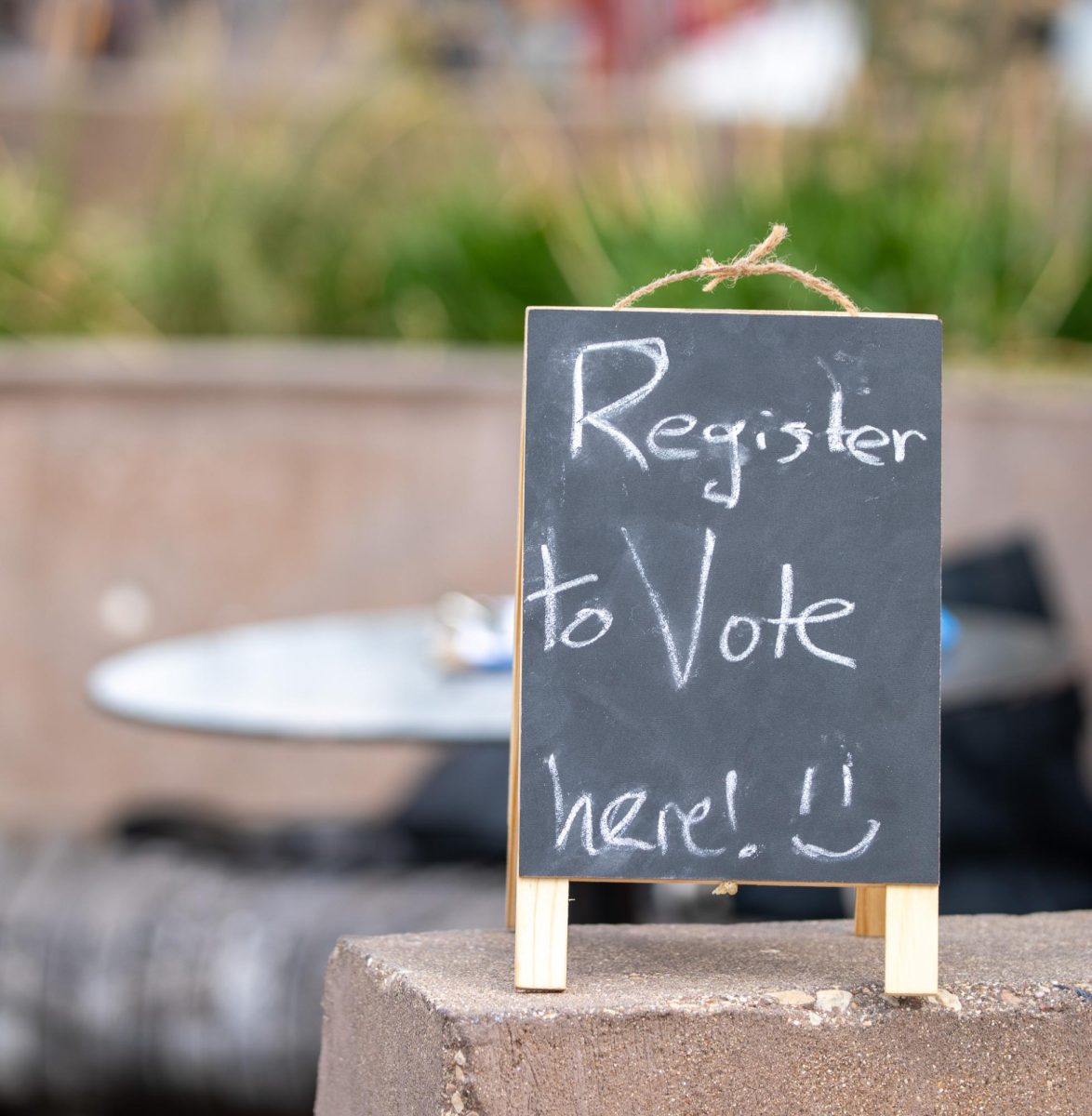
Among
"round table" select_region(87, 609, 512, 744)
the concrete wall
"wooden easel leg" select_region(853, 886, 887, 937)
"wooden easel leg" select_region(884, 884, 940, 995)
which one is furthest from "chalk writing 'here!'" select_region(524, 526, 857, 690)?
the concrete wall

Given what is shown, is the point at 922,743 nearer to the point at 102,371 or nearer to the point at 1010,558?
the point at 1010,558

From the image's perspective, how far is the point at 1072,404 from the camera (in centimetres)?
429

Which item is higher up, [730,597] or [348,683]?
[730,597]

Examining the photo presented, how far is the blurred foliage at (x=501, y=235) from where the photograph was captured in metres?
4.76

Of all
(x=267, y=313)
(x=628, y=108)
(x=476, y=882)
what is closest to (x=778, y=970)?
(x=476, y=882)

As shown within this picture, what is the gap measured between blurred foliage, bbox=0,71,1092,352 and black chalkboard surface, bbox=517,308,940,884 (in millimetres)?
3027

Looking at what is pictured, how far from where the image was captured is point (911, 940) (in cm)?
136

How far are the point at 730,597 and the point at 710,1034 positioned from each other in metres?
0.35

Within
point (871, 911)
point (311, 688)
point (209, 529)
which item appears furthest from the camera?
point (209, 529)

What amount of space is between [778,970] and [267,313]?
398 centimetres

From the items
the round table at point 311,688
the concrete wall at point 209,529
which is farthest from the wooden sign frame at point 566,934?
the concrete wall at point 209,529

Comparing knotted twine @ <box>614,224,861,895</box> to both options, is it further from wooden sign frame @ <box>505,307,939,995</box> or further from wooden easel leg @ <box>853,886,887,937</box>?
wooden easel leg @ <box>853,886,887,937</box>

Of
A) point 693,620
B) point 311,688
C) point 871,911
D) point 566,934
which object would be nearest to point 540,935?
point 566,934

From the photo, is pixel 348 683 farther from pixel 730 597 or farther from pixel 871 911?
pixel 730 597
